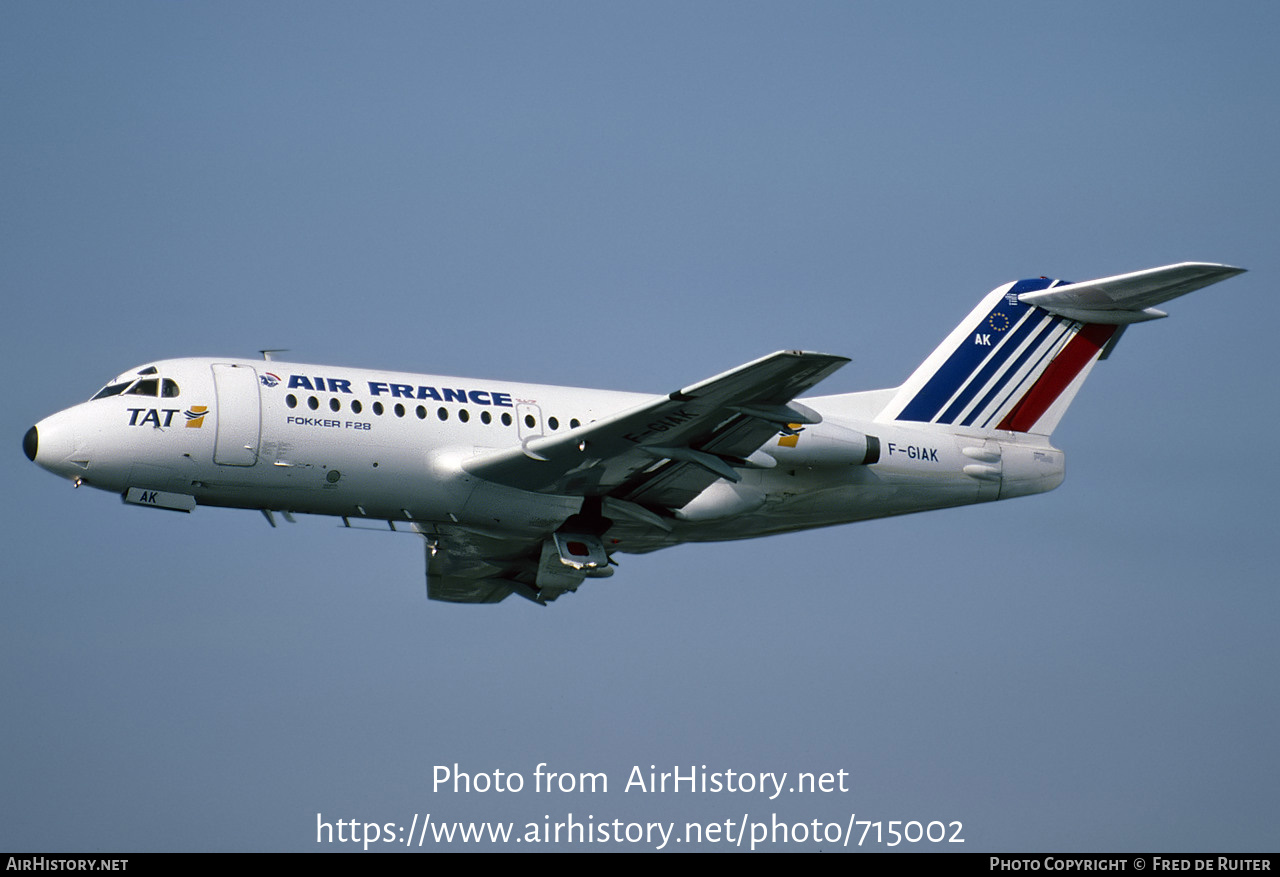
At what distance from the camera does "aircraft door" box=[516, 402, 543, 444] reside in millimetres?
27656

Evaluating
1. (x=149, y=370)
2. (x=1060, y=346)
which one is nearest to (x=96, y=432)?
(x=149, y=370)

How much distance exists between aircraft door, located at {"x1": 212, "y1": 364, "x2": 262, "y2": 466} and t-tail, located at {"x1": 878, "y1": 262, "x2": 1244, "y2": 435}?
12.1 meters

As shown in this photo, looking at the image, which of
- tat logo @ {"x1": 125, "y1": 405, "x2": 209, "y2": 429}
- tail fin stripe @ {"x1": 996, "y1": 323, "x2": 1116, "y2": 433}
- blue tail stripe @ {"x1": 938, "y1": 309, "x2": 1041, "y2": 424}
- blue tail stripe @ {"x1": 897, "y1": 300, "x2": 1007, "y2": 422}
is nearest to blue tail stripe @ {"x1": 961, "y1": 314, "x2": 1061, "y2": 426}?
blue tail stripe @ {"x1": 938, "y1": 309, "x2": 1041, "y2": 424}

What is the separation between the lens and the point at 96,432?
83.4 ft

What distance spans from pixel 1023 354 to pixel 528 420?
10.6 metres

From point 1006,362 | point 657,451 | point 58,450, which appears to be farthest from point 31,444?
point 1006,362

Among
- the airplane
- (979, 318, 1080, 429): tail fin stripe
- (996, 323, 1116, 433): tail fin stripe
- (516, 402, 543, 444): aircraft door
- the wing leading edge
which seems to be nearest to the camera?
the wing leading edge

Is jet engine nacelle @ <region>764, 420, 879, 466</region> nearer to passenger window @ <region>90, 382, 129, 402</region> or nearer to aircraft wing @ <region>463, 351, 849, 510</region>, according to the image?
aircraft wing @ <region>463, 351, 849, 510</region>

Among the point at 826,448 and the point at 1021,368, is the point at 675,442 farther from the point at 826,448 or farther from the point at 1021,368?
the point at 1021,368

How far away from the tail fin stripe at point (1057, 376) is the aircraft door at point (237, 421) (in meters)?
14.3

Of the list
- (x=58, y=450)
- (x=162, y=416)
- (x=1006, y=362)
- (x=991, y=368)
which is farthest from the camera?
(x=1006, y=362)

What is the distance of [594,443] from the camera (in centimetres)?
2605

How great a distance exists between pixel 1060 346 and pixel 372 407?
14192 millimetres

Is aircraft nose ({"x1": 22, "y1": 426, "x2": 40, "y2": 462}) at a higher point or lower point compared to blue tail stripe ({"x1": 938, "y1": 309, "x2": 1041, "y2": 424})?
lower
